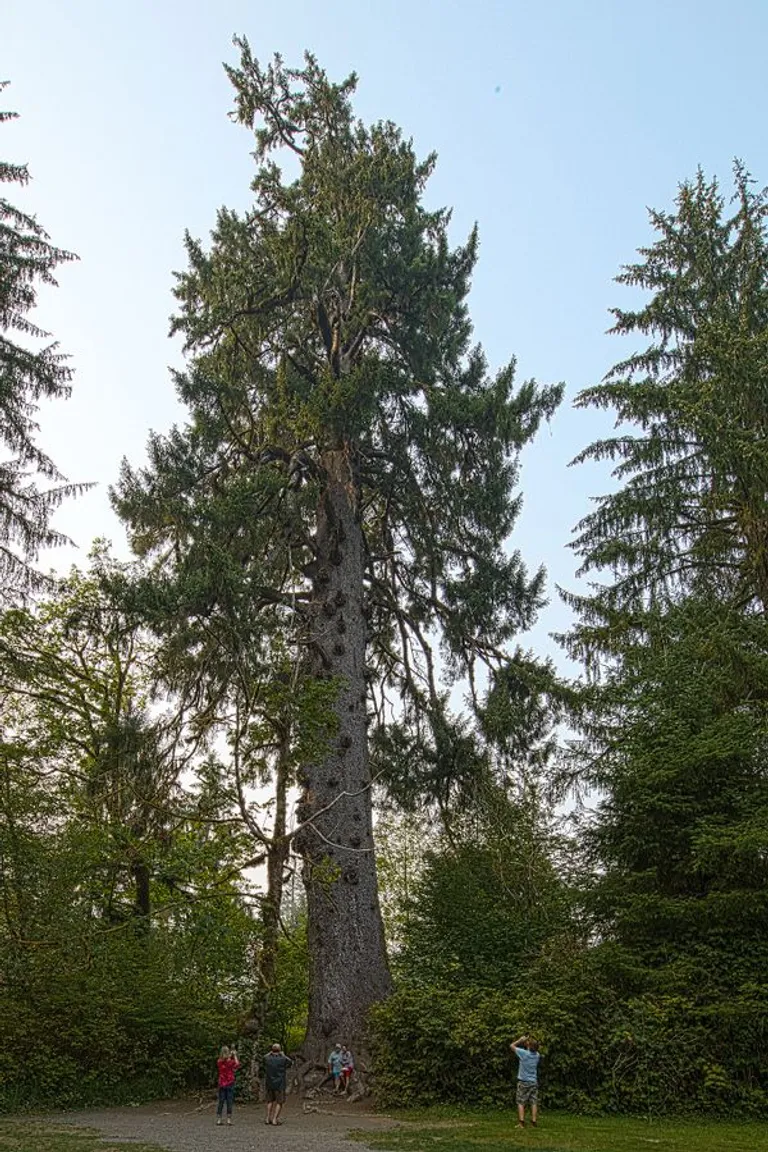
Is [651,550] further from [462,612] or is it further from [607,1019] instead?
[607,1019]

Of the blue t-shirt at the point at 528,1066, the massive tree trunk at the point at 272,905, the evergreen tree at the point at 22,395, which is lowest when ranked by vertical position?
the blue t-shirt at the point at 528,1066

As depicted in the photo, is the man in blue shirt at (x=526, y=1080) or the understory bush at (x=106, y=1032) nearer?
the man in blue shirt at (x=526, y=1080)

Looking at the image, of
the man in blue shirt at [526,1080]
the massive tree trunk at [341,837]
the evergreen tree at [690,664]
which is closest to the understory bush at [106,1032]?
the massive tree trunk at [341,837]

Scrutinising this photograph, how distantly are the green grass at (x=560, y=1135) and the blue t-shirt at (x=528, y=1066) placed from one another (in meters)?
0.47

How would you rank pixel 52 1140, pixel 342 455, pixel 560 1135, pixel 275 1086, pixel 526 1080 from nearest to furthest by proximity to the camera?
pixel 52 1140 → pixel 560 1135 → pixel 526 1080 → pixel 275 1086 → pixel 342 455

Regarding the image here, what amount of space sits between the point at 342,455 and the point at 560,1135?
35.5 ft

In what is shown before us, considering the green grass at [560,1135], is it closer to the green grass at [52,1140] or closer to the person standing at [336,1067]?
the person standing at [336,1067]

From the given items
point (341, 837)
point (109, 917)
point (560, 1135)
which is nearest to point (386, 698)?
point (341, 837)

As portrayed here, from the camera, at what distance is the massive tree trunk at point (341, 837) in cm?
1208

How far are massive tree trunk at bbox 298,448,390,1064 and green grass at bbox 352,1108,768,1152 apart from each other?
1749 millimetres

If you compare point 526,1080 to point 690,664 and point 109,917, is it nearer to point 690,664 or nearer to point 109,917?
point 690,664

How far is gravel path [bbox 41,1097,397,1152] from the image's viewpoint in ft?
28.5

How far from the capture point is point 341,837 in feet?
42.3

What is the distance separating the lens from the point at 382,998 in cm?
1233
